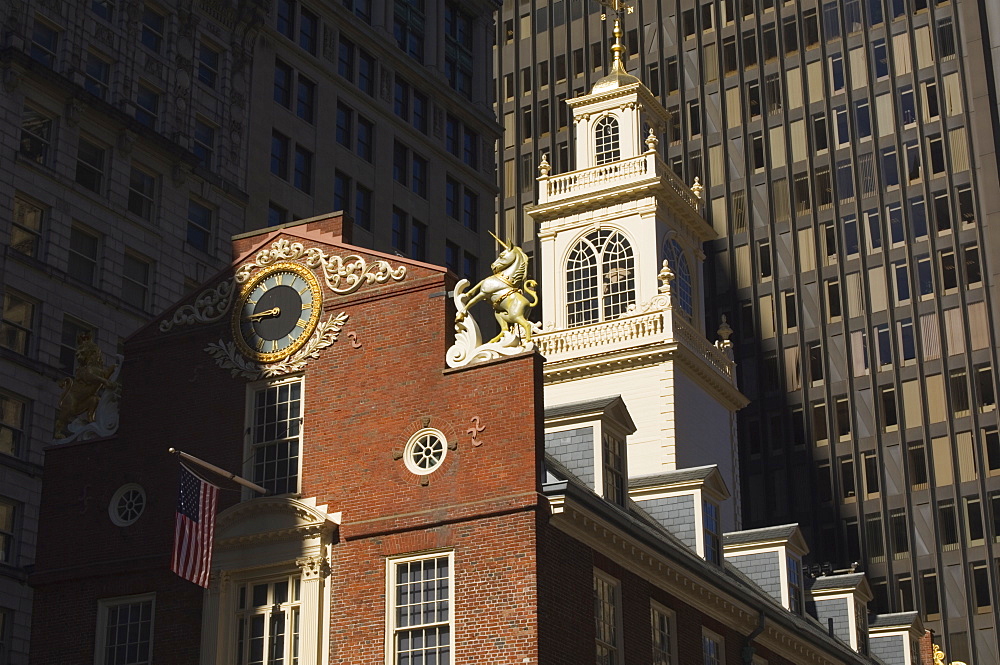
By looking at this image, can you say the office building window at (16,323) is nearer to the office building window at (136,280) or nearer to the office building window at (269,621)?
the office building window at (136,280)

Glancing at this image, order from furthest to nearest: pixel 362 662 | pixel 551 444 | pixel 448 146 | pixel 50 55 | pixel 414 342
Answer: pixel 448 146
pixel 50 55
pixel 551 444
pixel 414 342
pixel 362 662

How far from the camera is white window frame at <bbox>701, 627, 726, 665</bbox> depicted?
125 ft

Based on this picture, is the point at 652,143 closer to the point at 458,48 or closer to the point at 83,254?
the point at 83,254

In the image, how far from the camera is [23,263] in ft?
178

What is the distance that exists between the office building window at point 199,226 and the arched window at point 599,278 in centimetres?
1575

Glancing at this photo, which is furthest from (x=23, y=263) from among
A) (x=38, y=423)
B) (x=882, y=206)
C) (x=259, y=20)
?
(x=882, y=206)

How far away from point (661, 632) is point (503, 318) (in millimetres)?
8195

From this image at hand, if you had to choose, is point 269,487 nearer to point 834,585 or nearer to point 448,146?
point 834,585

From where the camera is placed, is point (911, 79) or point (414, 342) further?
point (911, 79)

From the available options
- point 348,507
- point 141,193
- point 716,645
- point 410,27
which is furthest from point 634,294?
point 410,27

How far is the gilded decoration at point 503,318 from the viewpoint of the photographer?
3334cm

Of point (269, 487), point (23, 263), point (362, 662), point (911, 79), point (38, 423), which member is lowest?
point (362, 662)

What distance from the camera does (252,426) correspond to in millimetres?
35688

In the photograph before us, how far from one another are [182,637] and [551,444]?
31.3ft
